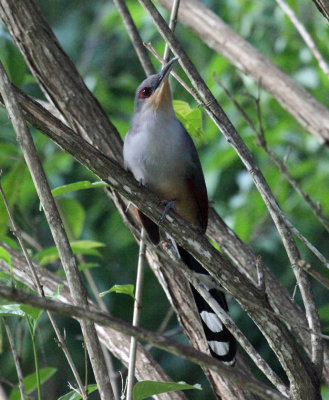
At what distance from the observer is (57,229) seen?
77.2 inches

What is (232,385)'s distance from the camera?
2.71 m

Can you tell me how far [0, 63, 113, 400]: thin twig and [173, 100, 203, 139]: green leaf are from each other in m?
0.94

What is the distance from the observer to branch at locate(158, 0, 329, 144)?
11.1 ft

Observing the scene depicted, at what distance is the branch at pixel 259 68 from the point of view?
337 centimetres

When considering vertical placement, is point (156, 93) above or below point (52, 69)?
below

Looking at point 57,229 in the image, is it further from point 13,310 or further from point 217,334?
point 217,334

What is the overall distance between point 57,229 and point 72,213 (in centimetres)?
172

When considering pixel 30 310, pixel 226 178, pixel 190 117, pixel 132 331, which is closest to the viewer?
pixel 132 331

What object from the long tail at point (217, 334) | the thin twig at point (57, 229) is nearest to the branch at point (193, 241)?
the thin twig at point (57, 229)

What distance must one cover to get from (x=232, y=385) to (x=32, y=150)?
1.36 m

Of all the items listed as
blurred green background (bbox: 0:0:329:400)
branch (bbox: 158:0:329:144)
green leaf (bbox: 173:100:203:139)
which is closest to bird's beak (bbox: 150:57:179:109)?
green leaf (bbox: 173:100:203:139)

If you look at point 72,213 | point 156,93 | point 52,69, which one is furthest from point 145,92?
point 72,213

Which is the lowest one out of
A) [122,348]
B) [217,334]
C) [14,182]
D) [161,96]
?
[217,334]

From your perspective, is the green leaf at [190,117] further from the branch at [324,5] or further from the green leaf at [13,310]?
the green leaf at [13,310]
